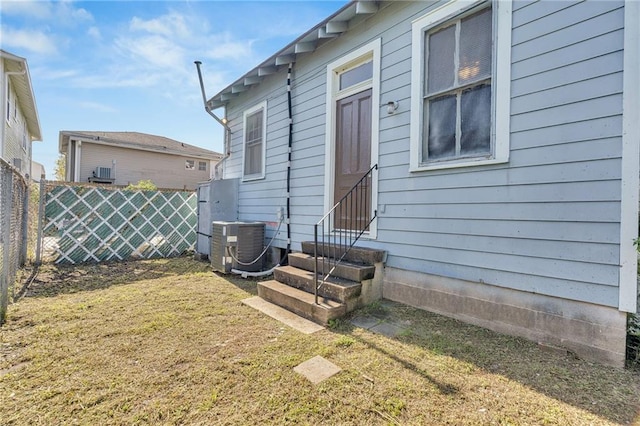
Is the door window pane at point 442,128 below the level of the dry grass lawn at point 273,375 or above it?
above

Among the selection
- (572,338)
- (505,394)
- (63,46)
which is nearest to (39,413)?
(505,394)

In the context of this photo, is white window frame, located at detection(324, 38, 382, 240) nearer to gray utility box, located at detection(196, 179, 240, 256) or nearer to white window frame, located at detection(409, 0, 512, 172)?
white window frame, located at detection(409, 0, 512, 172)

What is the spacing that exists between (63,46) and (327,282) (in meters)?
8.08

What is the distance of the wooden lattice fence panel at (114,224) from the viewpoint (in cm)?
571

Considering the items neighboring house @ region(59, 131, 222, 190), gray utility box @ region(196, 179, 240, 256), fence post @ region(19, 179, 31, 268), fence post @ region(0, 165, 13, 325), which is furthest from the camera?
neighboring house @ region(59, 131, 222, 190)

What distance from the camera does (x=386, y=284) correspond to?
3.58 meters

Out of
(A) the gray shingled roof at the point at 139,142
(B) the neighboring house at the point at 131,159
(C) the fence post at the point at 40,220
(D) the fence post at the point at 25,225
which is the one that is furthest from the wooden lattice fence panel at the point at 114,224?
(A) the gray shingled roof at the point at 139,142

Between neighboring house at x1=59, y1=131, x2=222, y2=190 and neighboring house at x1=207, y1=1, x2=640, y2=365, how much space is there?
39.8 ft

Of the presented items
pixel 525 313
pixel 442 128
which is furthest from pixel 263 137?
pixel 525 313

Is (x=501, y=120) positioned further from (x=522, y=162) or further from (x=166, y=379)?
(x=166, y=379)

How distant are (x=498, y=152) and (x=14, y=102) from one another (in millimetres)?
13641

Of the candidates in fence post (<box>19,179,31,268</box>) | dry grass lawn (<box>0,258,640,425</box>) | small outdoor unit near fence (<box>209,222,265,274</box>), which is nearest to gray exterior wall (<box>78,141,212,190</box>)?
fence post (<box>19,179,31,268</box>)

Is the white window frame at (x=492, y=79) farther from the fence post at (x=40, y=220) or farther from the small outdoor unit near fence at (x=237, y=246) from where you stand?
the fence post at (x=40, y=220)

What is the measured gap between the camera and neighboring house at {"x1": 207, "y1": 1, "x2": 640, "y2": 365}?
85.4 inches
